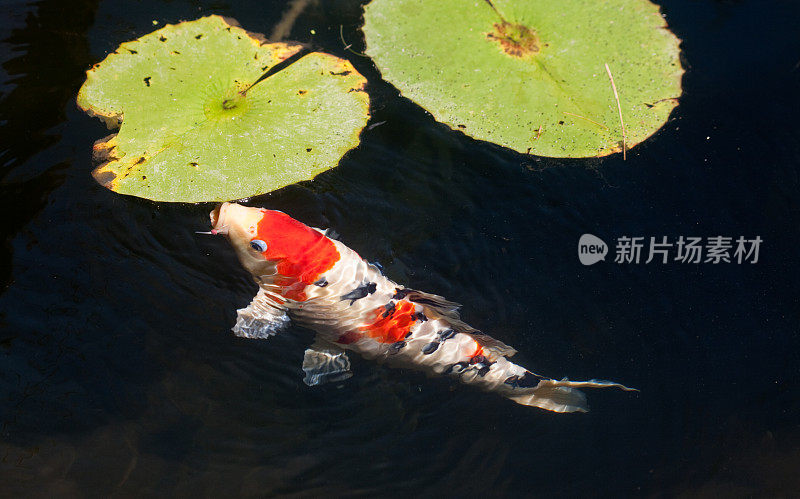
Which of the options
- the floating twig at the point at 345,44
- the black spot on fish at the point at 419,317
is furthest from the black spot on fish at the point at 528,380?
the floating twig at the point at 345,44

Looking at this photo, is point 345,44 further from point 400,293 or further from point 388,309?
point 388,309

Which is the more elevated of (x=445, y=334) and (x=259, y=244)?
(x=259, y=244)

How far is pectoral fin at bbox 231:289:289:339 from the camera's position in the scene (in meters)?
3.60

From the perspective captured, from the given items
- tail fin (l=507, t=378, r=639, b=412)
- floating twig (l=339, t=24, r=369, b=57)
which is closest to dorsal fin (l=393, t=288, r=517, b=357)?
tail fin (l=507, t=378, r=639, b=412)

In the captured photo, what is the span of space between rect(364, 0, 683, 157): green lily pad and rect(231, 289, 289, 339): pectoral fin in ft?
6.10

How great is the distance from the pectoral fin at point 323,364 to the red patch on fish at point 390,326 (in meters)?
0.27

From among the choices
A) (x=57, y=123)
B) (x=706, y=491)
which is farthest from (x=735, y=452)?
(x=57, y=123)

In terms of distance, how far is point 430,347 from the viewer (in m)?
3.49

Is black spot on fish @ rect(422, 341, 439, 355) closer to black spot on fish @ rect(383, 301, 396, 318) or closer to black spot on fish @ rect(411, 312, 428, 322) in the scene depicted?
black spot on fish @ rect(411, 312, 428, 322)

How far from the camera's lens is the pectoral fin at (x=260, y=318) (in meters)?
3.60

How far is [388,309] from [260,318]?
29.9 inches

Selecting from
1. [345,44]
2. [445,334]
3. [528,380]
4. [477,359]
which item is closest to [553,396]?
[528,380]

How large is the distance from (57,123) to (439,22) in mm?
2943

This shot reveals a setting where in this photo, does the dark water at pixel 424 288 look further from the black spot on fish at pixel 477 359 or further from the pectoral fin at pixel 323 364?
the black spot on fish at pixel 477 359
